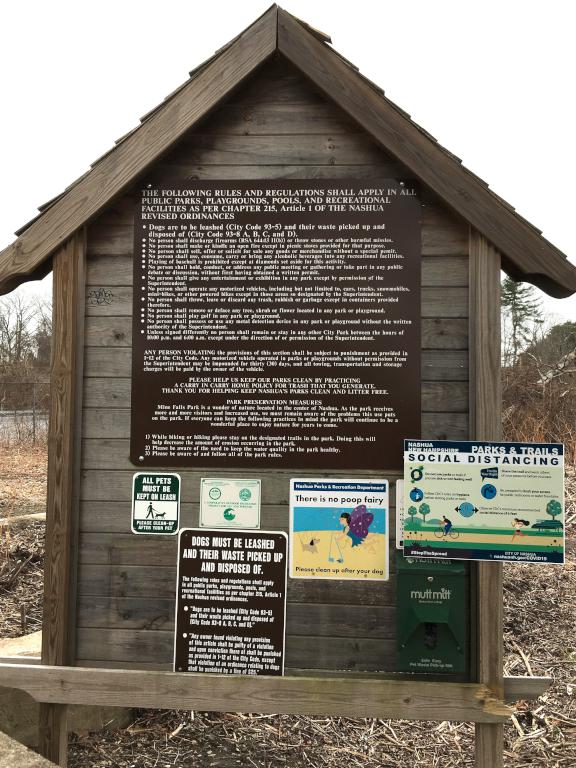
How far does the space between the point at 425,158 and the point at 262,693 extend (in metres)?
2.66

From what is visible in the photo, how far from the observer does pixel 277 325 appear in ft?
10.0

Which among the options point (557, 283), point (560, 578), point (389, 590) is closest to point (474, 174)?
point (557, 283)

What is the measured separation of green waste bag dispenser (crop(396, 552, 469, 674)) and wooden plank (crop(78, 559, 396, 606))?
10 cm

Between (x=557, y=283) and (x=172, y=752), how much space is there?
3547 millimetres

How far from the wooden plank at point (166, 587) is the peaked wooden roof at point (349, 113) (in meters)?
1.58

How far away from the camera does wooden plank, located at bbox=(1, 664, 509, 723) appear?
2.86m

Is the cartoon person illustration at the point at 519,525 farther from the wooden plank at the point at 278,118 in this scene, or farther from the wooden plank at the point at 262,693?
the wooden plank at the point at 278,118

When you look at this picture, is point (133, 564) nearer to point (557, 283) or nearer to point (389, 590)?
point (389, 590)

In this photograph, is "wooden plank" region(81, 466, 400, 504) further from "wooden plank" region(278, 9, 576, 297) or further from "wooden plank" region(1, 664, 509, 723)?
"wooden plank" region(278, 9, 576, 297)

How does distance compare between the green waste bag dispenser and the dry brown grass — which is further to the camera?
the dry brown grass

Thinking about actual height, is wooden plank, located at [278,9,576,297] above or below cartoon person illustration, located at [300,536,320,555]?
above

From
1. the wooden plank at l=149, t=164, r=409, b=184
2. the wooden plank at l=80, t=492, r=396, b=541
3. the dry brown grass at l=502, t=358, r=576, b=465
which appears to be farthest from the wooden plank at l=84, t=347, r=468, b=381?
the dry brown grass at l=502, t=358, r=576, b=465

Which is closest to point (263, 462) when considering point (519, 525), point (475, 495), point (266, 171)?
point (475, 495)

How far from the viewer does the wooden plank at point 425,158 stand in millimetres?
2885
